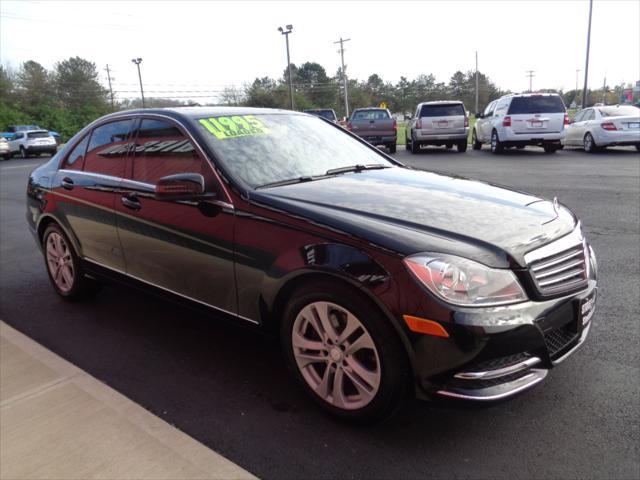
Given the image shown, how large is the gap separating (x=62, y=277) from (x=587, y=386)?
4.12 meters

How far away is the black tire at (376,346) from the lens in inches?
95.5

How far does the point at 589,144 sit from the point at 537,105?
2208 mm

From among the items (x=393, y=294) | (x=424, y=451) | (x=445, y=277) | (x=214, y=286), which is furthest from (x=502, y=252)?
(x=214, y=286)

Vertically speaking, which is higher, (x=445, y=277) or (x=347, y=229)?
(x=347, y=229)

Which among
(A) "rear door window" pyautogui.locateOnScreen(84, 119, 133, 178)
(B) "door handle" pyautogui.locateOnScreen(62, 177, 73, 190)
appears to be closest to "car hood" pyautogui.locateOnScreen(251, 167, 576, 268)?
(A) "rear door window" pyautogui.locateOnScreen(84, 119, 133, 178)

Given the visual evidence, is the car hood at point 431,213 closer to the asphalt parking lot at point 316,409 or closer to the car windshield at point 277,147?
the car windshield at point 277,147

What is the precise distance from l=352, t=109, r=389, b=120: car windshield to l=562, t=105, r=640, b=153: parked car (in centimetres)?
683

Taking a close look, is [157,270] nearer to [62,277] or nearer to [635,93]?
[62,277]

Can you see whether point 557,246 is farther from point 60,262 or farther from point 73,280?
point 60,262

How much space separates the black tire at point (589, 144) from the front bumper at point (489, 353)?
52.2 ft

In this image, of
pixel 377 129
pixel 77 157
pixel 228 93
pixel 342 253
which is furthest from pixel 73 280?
pixel 228 93

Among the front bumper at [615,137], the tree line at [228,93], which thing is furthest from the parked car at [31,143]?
the front bumper at [615,137]

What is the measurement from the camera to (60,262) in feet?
15.3

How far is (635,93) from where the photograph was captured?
98438mm
